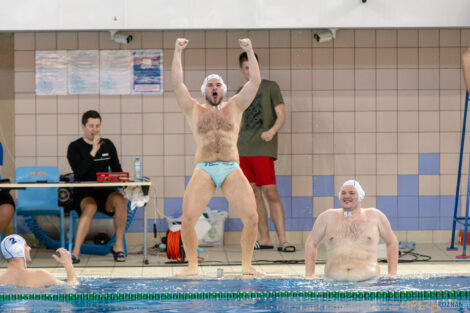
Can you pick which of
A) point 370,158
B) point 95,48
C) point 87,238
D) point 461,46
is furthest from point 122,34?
point 461,46

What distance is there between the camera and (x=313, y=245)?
23.8 ft

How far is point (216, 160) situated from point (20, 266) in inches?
77.1

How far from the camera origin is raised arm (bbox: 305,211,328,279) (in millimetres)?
7238

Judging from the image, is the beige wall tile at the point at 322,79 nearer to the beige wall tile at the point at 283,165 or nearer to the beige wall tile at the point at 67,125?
the beige wall tile at the point at 283,165

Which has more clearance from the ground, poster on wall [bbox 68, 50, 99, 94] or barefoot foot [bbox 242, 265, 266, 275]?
poster on wall [bbox 68, 50, 99, 94]

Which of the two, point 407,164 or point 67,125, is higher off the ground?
point 67,125

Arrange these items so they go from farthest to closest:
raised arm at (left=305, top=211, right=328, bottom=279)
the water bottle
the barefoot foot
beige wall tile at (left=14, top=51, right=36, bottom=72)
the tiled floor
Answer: beige wall tile at (left=14, top=51, right=36, bottom=72)
the water bottle
the tiled floor
the barefoot foot
raised arm at (left=305, top=211, right=328, bottom=279)

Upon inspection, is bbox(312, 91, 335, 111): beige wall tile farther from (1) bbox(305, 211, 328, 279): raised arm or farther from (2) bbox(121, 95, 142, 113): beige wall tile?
(1) bbox(305, 211, 328, 279): raised arm

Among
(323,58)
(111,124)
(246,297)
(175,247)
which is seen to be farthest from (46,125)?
(246,297)

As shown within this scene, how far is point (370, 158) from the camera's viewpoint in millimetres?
10891

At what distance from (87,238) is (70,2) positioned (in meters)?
2.68

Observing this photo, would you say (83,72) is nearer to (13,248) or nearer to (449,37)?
(13,248)

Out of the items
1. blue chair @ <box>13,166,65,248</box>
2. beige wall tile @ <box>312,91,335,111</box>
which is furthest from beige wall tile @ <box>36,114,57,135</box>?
beige wall tile @ <box>312,91,335,111</box>

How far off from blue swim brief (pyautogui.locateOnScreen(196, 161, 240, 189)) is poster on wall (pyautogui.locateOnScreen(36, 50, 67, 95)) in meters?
3.32
